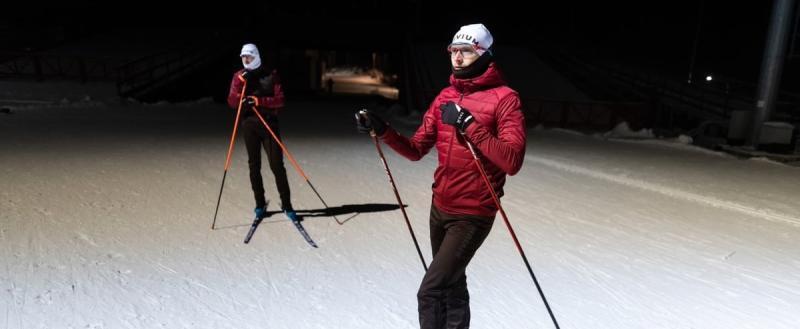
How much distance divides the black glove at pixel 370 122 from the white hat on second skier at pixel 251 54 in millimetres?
2601

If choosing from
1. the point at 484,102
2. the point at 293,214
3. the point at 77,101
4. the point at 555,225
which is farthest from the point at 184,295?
the point at 77,101

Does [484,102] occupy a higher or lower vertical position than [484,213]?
higher

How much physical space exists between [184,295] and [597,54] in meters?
28.1

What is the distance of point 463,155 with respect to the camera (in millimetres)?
2500

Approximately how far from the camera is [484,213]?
252 cm

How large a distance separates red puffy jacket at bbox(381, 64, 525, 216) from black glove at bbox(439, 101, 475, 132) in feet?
0.09

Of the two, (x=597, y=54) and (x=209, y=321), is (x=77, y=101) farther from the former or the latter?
(x=597, y=54)

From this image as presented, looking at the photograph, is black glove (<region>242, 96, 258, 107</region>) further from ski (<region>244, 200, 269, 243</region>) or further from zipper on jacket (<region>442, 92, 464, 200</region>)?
zipper on jacket (<region>442, 92, 464, 200</region>)

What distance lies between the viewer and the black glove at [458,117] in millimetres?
2242

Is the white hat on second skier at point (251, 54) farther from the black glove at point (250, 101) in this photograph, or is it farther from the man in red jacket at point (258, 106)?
the black glove at point (250, 101)

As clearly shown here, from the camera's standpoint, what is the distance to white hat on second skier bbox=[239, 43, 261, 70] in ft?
15.7

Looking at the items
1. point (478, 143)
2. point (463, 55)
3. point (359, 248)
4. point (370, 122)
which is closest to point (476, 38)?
point (463, 55)

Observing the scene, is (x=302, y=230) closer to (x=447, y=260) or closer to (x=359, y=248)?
(x=359, y=248)

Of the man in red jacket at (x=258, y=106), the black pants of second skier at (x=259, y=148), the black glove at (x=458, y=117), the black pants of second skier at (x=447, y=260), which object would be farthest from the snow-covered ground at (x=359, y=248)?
the black glove at (x=458, y=117)
